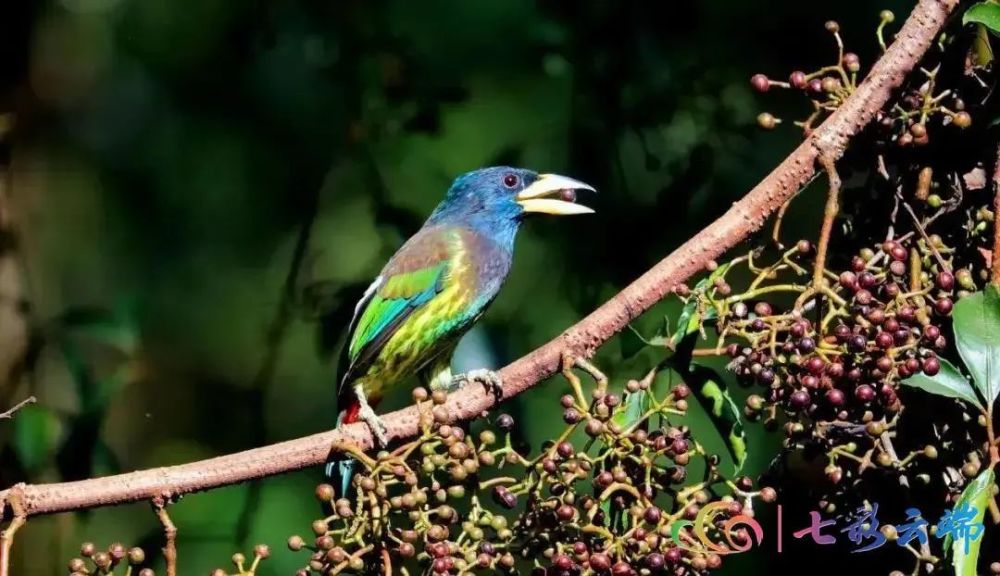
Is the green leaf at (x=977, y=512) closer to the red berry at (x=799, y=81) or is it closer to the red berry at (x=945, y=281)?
the red berry at (x=945, y=281)

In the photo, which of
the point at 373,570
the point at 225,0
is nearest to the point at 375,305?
the point at 225,0

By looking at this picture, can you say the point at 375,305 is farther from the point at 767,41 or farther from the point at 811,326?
the point at 811,326

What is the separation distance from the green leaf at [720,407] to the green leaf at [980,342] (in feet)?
1.32

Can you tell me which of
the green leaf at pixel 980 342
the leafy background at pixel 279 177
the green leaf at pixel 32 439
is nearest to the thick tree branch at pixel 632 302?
the green leaf at pixel 980 342

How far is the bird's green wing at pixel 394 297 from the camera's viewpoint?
3.10 metres

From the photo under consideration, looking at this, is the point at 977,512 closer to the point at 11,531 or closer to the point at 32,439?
the point at 11,531

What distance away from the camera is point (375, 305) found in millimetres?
3164

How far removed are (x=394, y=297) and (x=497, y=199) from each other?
37cm

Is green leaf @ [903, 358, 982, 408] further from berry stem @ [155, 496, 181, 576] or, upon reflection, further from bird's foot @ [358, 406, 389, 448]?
berry stem @ [155, 496, 181, 576]

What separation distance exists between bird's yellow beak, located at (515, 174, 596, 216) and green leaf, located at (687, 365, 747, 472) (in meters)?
0.92

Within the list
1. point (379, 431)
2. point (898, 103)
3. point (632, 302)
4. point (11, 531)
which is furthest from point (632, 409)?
point (11, 531)

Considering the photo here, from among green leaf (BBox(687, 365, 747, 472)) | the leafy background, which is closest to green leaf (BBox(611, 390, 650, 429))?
green leaf (BBox(687, 365, 747, 472))

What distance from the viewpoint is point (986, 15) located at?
181cm

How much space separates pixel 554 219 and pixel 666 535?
2114mm
